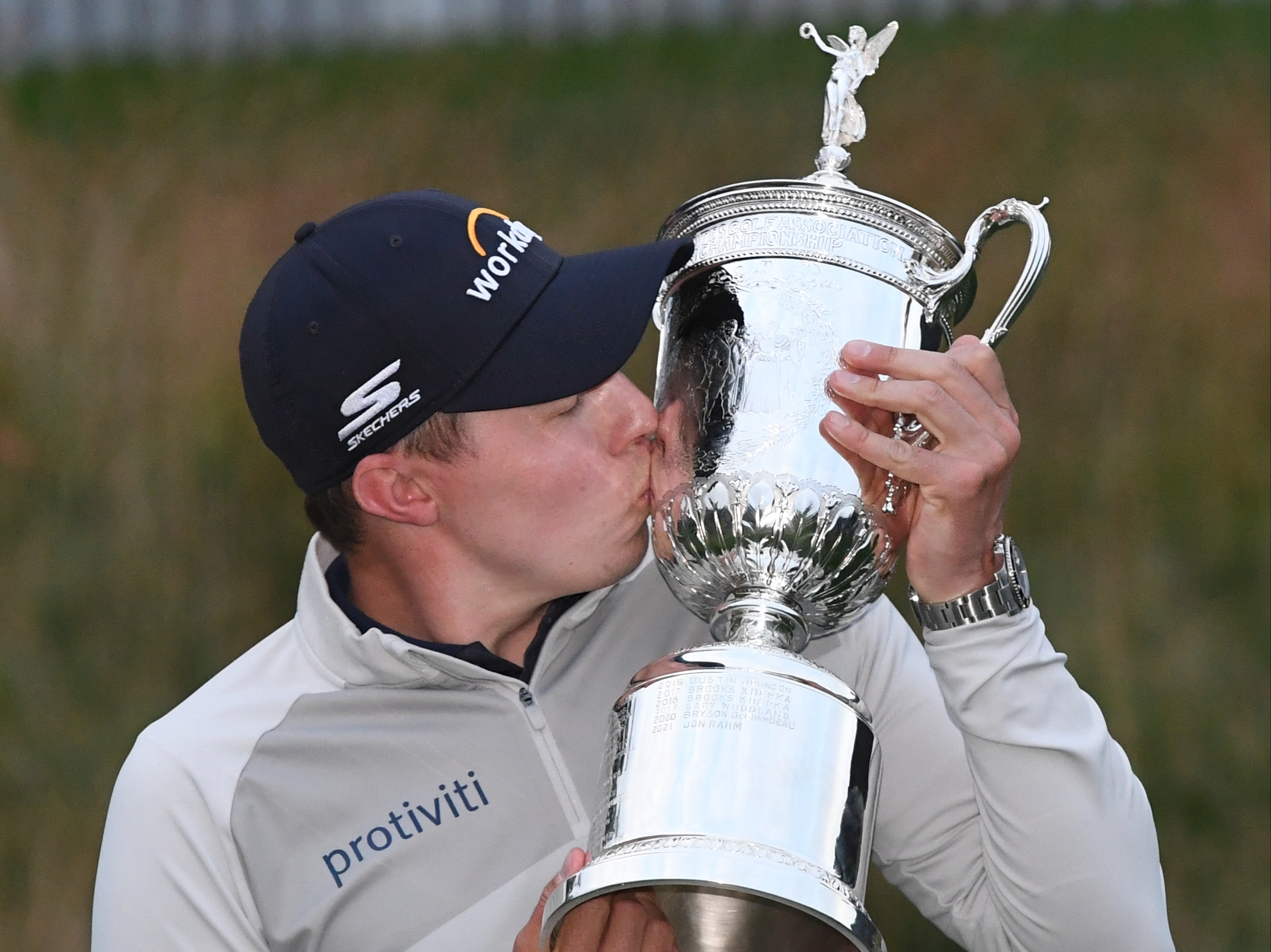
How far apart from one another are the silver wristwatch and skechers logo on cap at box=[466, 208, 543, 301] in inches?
21.4

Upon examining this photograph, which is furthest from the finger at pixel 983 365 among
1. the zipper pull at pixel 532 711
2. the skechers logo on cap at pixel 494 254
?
the zipper pull at pixel 532 711

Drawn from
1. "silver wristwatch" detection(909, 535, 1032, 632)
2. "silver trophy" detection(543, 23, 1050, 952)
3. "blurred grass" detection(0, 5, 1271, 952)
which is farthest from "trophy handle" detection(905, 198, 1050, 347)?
"blurred grass" detection(0, 5, 1271, 952)

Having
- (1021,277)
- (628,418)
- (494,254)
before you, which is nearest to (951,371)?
(1021,277)

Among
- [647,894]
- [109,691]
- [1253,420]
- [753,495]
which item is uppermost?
[753,495]

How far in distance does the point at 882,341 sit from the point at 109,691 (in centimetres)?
271

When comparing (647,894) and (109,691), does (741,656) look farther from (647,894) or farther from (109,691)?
(109,691)

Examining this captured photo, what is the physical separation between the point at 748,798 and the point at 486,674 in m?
0.40

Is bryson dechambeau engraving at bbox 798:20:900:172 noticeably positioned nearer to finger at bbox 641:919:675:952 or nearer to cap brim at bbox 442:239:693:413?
cap brim at bbox 442:239:693:413

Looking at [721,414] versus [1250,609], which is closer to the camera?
[721,414]

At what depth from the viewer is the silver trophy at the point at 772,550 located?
4.64ft

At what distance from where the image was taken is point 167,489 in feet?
13.0

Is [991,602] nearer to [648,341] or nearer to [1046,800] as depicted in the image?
[1046,800]

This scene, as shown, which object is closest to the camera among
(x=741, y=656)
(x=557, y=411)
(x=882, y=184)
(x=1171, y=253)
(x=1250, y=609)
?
(x=741, y=656)

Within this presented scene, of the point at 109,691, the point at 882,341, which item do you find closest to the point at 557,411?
the point at 882,341
